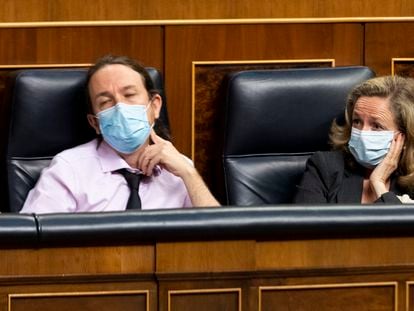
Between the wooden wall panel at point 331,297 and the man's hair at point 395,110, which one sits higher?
the man's hair at point 395,110

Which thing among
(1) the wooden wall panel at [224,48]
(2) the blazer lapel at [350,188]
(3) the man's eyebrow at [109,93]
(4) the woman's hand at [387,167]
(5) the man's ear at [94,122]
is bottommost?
(2) the blazer lapel at [350,188]

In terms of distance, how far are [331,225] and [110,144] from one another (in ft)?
2.38

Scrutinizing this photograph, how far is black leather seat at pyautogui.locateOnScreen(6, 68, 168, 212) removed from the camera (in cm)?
267

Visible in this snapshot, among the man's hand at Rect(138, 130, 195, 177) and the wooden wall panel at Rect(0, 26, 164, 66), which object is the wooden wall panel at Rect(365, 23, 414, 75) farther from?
the man's hand at Rect(138, 130, 195, 177)

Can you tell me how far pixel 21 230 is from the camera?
1.95m

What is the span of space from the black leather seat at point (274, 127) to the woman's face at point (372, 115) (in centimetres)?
11

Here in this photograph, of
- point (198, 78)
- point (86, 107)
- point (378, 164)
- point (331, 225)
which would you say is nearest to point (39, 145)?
point (86, 107)

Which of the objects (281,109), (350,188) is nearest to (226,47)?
(281,109)

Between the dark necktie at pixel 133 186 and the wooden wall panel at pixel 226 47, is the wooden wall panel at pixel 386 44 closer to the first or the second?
the wooden wall panel at pixel 226 47

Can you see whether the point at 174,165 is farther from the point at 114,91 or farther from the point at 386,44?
the point at 386,44

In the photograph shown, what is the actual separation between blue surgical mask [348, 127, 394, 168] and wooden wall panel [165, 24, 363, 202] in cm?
34

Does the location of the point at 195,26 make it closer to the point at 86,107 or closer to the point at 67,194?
the point at 86,107

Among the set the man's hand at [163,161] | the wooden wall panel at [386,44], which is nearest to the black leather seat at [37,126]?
the man's hand at [163,161]

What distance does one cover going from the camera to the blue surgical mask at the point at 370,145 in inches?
106
